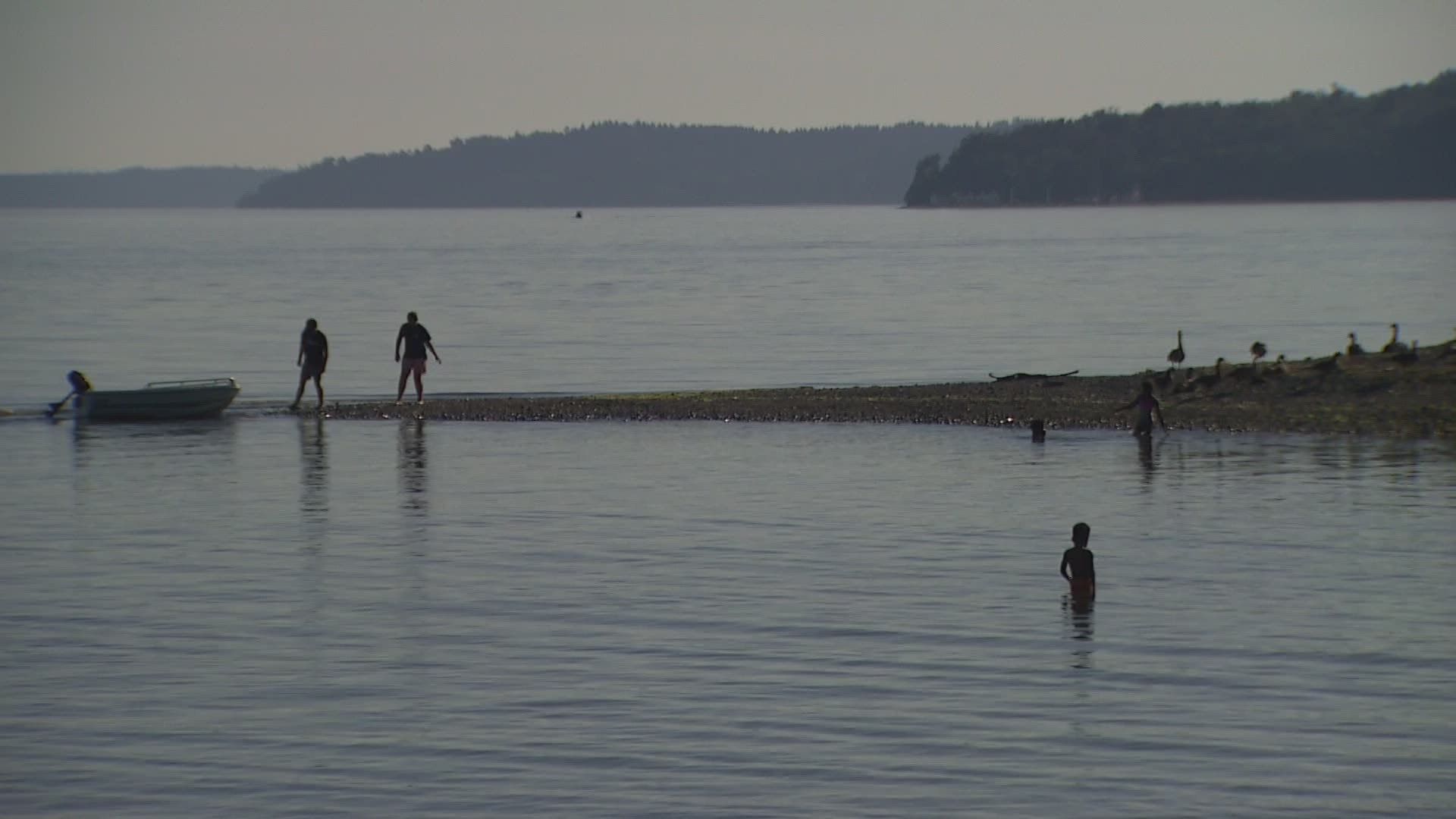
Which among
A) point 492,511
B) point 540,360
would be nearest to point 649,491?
point 492,511

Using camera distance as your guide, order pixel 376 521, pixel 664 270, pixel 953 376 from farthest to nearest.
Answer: pixel 664 270, pixel 953 376, pixel 376 521

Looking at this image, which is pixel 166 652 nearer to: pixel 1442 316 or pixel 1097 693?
pixel 1097 693

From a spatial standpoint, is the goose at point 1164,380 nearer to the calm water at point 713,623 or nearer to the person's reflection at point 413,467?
the calm water at point 713,623

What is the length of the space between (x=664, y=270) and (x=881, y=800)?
128 meters

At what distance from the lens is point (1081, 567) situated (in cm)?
2091

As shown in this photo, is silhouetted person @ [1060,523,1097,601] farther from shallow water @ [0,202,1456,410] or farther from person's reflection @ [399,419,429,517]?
shallow water @ [0,202,1456,410]

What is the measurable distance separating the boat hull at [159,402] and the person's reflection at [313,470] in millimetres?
1817

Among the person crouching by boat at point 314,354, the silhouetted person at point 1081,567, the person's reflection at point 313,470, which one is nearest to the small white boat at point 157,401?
the person crouching by boat at point 314,354

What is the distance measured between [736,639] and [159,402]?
25425 millimetres

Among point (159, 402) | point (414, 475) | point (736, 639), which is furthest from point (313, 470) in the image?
point (736, 639)

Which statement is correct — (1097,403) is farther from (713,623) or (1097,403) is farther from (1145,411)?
(713,623)

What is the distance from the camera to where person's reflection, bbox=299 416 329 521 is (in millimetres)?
28812

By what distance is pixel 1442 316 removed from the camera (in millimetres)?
74438

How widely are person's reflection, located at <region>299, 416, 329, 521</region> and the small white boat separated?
1821mm
